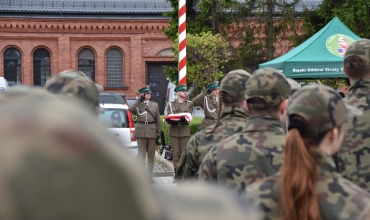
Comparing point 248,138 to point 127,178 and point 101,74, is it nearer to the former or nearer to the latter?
point 127,178

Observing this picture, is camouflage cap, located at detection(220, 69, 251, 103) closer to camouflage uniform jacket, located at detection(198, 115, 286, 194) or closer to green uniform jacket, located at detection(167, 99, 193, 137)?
camouflage uniform jacket, located at detection(198, 115, 286, 194)

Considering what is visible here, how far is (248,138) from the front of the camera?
3.20m

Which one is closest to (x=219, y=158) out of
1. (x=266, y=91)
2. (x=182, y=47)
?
(x=266, y=91)

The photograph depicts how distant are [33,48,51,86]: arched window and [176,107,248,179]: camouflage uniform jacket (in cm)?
3708

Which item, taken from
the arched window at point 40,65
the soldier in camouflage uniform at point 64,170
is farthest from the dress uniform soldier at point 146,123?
the arched window at point 40,65

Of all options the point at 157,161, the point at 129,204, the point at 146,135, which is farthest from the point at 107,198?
the point at 157,161

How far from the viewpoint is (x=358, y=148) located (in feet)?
15.4

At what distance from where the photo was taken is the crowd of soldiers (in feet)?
2.36

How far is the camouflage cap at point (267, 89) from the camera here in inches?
129

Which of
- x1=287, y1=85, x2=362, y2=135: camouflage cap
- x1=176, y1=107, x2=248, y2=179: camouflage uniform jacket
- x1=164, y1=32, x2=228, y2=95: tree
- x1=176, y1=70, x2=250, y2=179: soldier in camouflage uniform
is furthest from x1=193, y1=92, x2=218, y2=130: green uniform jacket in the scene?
x1=287, y1=85, x2=362, y2=135: camouflage cap

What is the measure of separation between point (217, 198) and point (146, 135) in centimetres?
1258

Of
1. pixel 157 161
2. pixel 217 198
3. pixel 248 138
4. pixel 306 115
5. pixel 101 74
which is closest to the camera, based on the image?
pixel 217 198

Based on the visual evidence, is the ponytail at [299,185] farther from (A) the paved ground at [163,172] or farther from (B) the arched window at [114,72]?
(B) the arched window at [114,72]

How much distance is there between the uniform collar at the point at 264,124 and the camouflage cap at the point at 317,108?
2.16 feet
